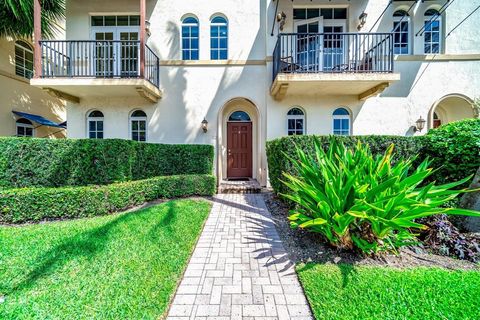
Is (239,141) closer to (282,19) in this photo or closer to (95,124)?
(282,19)

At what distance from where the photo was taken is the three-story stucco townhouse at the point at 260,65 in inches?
324

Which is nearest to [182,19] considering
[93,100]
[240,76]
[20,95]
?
[240,76]

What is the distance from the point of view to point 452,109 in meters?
8.91

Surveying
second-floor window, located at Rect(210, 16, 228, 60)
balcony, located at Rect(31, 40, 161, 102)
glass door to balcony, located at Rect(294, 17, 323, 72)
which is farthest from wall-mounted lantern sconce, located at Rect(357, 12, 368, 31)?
balcony, located at Rect(31, 40, 161, 102)

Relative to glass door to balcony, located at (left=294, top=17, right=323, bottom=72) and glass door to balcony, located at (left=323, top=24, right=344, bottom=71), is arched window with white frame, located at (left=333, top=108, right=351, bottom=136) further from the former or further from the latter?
glass door to balcony, located at (left=294, top=17, right=323, bottom=72)

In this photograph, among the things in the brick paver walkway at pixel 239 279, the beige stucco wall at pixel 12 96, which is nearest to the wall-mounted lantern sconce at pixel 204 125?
the brick paver walkway at pixel 239 279

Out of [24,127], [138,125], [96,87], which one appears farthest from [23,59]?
[138,125]

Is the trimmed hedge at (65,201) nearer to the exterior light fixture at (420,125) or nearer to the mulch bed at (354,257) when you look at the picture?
the mulch bed at (354,257)

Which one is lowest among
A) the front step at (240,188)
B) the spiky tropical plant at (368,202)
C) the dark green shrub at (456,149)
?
the front step at (240,188)

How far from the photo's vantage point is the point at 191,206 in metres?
5.75

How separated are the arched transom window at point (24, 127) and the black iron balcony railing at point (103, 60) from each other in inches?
135

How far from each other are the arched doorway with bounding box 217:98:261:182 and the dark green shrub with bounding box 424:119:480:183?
585 centimetres

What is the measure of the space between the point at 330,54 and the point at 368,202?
22.0ft

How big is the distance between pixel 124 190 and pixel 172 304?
349 cm
